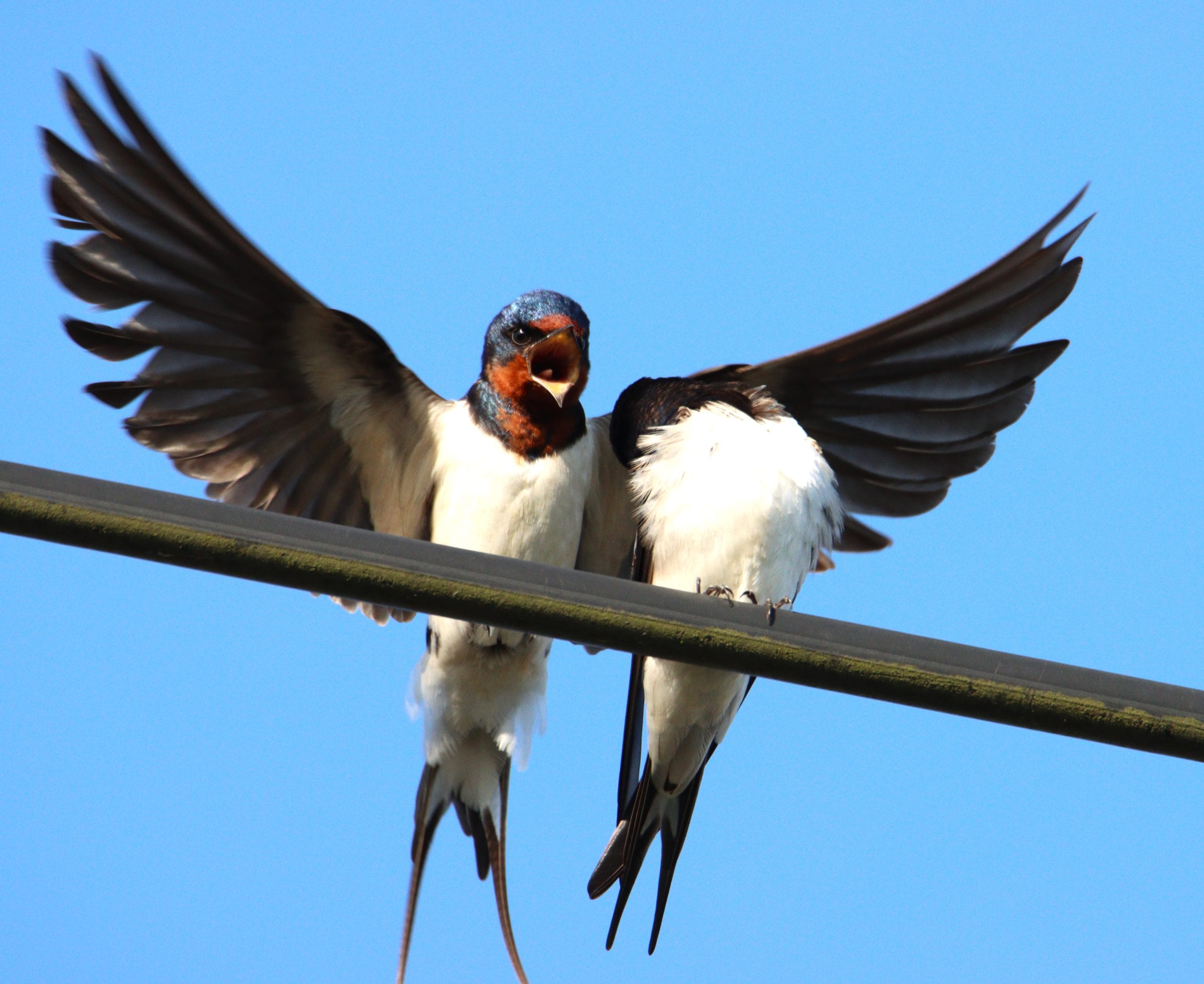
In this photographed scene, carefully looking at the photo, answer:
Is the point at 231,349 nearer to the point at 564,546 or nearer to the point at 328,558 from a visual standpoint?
the point at 564,546

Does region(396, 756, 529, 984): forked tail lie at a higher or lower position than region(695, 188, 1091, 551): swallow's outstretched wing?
lower

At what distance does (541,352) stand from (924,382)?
1215mm

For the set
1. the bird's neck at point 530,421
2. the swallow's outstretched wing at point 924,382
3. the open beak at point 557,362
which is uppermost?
the swallow's outstretched wing at point 924,382


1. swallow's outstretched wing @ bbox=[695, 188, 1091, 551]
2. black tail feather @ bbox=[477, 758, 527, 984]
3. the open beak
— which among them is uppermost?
swallow's outstretched wing @ bbox=[695, 188, 1091, 551]

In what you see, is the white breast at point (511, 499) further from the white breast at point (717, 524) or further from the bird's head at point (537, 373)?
the white breast at point (717, 524)

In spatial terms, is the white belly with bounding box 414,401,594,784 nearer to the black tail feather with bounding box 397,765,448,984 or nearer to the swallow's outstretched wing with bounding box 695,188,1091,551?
the black tail feather with bounding box 397,765,448,984

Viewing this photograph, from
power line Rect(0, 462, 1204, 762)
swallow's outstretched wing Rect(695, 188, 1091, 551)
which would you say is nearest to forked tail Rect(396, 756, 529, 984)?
swallow's outstretched wing Rect(695, 188, 1091, 551)

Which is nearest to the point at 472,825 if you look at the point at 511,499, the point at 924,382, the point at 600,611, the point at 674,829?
the point at 674,829

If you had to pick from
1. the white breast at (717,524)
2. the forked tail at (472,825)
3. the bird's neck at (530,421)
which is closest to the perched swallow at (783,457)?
the white breast at (717,524)

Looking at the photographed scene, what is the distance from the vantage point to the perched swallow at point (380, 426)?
3.54m

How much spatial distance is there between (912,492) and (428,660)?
1577 millimetres

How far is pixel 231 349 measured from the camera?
3816 mm

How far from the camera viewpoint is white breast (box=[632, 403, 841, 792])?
3.42m

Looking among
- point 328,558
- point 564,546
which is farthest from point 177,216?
point 328,558
